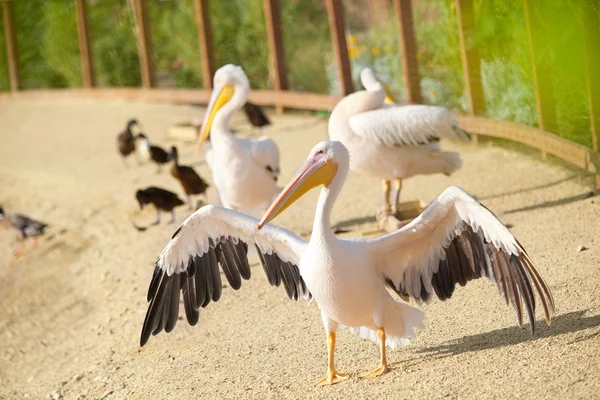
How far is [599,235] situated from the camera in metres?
5.73

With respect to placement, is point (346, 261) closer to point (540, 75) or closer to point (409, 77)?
point (540, 75)

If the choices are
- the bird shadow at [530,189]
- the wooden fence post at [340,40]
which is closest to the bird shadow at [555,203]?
the bird shadow at [530,189]

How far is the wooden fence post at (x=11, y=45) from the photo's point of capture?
17109 mm

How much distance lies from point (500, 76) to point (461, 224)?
4373 millimetres

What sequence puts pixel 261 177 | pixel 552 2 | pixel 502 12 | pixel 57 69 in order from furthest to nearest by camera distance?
pixel 57 69, pixel 502 12, pixel 261 177, pixel 552 2

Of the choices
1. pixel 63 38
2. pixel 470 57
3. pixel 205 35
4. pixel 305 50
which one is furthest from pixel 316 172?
pixel 63 38

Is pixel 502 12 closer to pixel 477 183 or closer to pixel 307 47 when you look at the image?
pixel 477 183

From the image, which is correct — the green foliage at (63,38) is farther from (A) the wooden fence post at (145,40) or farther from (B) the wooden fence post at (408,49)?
(B) the wooden fence post at (408,49)

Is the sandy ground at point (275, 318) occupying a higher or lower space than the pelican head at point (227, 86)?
lower

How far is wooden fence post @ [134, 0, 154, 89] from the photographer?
46.4ft

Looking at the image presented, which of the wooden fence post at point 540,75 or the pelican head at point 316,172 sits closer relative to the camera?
the pelican head at point 316,172

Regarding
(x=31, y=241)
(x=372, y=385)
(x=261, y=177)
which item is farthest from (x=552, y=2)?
(x=31, y=241)

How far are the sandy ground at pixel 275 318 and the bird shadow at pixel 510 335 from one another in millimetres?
11

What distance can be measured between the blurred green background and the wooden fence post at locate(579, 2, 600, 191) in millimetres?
65
